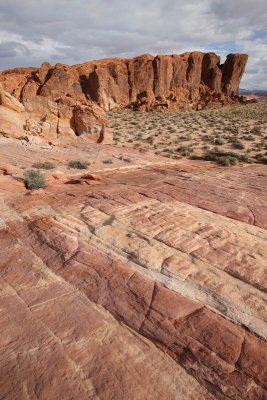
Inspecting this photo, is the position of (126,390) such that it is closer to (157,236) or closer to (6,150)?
(157,236)

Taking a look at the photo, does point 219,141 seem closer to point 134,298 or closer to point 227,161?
point 227,161

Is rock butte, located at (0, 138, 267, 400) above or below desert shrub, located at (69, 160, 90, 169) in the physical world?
above

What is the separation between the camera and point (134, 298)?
423 centimetres

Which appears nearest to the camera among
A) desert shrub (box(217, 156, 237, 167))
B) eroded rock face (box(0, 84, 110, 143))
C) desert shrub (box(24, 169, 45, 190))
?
desert shrub (box(24, 169, 45, 190))

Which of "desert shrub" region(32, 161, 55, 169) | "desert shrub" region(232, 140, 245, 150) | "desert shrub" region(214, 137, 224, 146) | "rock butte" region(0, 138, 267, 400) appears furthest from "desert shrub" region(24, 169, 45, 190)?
"desert shrub" region(214, 137, 224, 146)

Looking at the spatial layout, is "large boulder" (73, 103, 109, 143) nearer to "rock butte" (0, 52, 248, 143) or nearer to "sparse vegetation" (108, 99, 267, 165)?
"sparse vegetation" (108, 99, 267, 165)

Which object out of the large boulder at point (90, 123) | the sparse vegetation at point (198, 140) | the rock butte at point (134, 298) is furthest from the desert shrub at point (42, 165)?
the sparse vegetation at point (198, 140)

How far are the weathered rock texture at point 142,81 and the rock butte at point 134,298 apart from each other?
42184 millimetres

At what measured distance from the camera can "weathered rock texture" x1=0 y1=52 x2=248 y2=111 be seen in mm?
48344

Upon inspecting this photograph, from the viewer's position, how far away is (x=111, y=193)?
8.07m

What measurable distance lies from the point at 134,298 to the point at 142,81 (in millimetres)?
56670

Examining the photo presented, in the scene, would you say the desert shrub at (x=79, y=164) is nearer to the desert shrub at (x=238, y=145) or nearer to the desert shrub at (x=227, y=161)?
the desert shrub at (x=227, y=161)

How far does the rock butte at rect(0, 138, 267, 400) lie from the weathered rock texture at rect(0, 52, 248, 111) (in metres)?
42.2

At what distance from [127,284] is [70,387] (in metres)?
1.66
